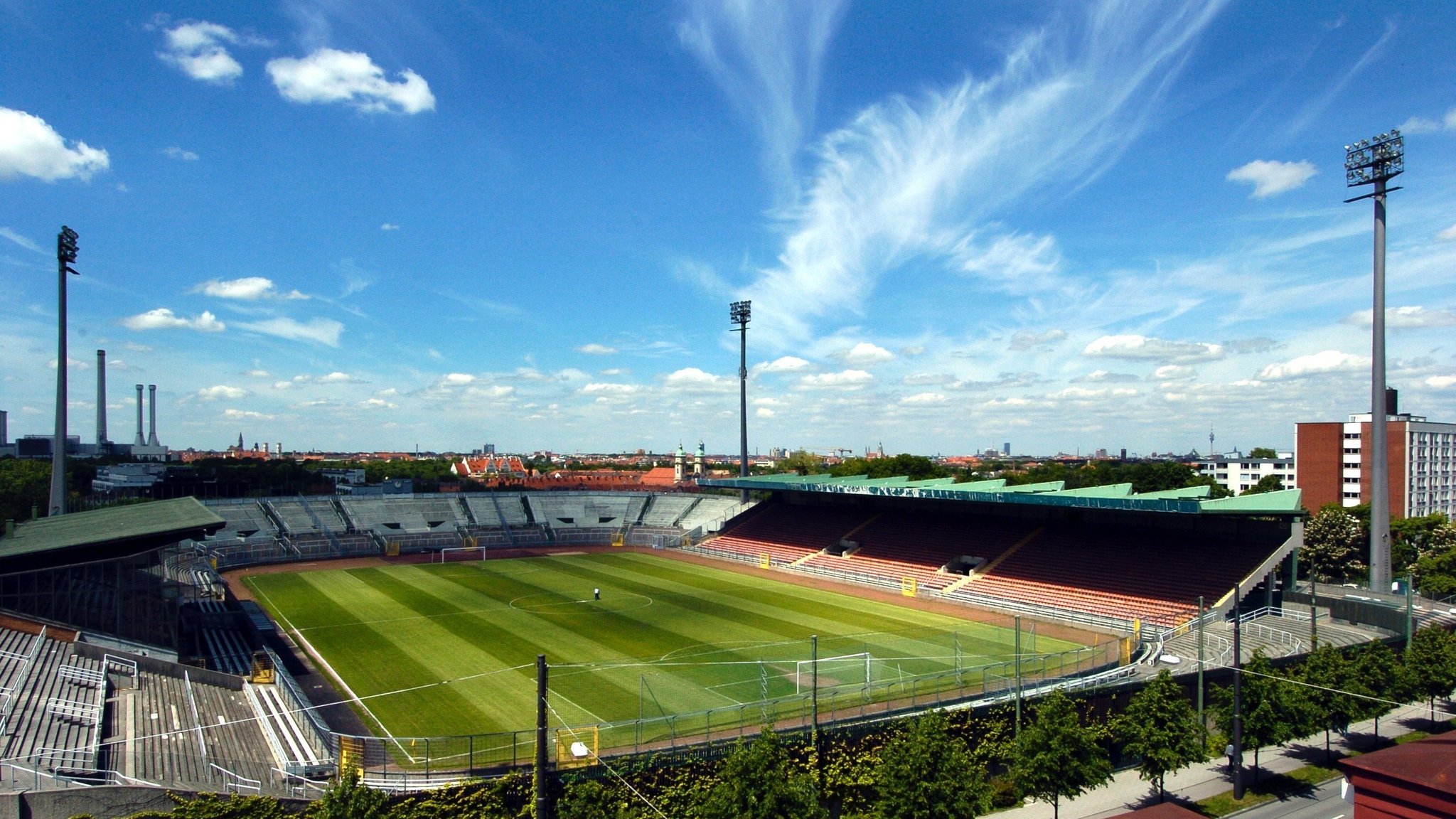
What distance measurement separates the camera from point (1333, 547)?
5225 cm

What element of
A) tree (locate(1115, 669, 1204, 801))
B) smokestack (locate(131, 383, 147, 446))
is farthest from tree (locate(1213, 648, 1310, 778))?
smokestack (locate(131, 383, 147, 446))

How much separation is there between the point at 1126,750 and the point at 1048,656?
15.5 ft

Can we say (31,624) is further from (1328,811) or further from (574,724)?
(1328,811)

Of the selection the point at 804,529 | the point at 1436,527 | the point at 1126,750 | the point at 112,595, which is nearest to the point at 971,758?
the point at 1126,750

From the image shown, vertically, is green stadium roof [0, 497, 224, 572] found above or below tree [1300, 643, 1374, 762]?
above

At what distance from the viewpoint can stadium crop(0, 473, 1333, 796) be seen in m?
21.5

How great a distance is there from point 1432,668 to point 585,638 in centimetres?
3128

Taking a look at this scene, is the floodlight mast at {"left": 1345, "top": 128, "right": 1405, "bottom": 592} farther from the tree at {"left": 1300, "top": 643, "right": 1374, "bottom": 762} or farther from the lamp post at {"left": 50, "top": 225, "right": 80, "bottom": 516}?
the lamp post at {"left": 50, "top": 225, "right": 80, "bottom": 516}

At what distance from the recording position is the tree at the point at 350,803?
14.3 meters

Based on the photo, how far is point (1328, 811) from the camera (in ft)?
67.7

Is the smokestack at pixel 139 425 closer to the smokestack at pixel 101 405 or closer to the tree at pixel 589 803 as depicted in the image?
the smokestack at pixel 101 405

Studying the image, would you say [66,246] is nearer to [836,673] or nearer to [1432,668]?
[836,673]

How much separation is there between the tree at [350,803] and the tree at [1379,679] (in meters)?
27.8

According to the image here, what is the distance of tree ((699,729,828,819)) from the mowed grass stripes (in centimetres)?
552
